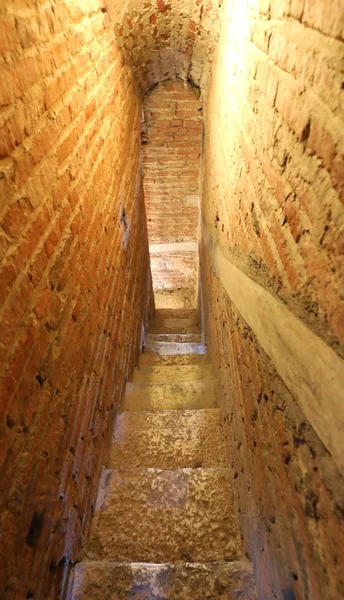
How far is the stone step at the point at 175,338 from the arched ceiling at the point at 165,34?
119 inches

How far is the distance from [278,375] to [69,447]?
967mm

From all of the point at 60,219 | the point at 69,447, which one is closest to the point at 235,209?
the point at 60,219

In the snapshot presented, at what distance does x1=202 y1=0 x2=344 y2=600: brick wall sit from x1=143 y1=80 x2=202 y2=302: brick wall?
2.94m

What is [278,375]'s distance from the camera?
107 centimetres

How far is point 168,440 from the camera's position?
7.29 ft

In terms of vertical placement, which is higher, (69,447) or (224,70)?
(224,70)

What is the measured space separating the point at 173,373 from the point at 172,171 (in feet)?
11.1

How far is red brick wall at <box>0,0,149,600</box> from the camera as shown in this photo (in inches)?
Answer: 37.9

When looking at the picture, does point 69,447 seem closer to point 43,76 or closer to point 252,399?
point 252,399

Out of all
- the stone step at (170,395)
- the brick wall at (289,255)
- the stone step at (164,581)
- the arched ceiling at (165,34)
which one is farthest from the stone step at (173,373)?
the arched ceiling at (165,34)

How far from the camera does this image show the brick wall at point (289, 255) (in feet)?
2.41

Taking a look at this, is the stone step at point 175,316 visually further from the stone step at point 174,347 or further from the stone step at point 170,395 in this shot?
the stone step at point 170,395

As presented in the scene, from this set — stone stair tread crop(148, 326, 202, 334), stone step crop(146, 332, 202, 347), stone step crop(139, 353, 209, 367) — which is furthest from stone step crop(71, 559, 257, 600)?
stone stair tread crop(148, 326, 202, 334)

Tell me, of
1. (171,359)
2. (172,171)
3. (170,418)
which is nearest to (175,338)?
(171,359)
